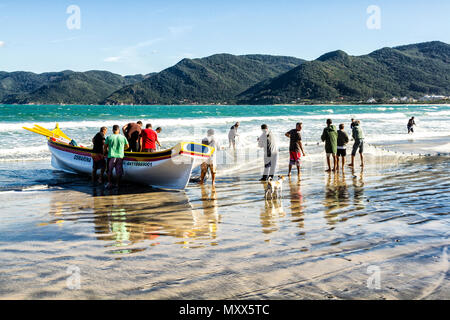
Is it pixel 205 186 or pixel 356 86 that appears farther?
pixel 356 86

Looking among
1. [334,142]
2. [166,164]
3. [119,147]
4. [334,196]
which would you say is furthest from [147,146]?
[334,142]

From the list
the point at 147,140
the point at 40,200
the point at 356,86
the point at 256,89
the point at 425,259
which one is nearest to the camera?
the point at 425,259

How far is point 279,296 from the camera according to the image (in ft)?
13.4

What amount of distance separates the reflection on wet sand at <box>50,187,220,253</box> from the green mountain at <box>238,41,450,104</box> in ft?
513

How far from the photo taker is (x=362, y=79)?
559ft

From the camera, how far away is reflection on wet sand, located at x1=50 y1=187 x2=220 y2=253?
20.4 feet

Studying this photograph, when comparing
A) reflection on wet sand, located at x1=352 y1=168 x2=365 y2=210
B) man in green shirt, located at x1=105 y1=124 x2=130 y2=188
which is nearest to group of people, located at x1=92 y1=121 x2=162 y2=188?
man in green shirt, located at x1=105 y1=124 x2=130 y2=188

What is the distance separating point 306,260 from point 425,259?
1453 millimetres

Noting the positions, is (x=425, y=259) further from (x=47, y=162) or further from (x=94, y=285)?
(x=47, y=162)

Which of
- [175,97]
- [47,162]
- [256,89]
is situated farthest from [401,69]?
[47,162]

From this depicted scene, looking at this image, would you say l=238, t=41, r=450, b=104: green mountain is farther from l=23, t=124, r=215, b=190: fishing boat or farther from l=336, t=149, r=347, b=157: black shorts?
l=23, t=124, r=215, b=190: fishing boat

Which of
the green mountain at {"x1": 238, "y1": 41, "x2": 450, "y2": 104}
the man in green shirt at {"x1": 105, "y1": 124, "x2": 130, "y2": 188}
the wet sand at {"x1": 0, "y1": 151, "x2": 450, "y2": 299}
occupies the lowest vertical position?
the wet sand at {"x1": 0, "y1": 151, "x2": 450, "y2": 299}

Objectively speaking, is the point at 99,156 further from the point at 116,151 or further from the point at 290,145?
the point at 290,145

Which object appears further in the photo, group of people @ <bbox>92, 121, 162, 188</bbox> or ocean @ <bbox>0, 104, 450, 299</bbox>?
group of people @ <bbox>92, 121, 162, 188</bbox>
